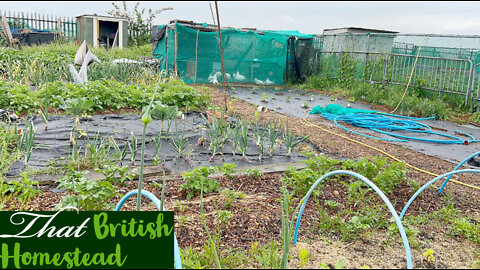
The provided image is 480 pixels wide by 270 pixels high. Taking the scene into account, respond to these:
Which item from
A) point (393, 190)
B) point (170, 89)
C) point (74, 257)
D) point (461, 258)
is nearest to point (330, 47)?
point (170, 89)

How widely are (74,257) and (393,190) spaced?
267cm

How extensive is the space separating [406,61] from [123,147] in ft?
32.4

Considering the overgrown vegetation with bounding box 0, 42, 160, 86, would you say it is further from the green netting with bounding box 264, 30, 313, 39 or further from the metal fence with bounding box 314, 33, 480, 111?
the metal fence with bounding box 314, 33, 480, 111

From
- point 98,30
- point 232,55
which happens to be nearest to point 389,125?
point 232,55

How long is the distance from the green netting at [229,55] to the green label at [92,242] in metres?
10.3

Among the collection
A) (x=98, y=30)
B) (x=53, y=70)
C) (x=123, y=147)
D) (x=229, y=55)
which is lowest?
(x=123, y=147)

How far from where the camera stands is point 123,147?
4.47 meters

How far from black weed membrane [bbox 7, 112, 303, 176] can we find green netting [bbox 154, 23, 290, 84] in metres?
6.64

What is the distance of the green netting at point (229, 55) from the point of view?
12.1 metres

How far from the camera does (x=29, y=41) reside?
634 inches

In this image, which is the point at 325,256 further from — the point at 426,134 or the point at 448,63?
the point at 448,63

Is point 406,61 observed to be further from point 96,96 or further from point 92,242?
point 92,242

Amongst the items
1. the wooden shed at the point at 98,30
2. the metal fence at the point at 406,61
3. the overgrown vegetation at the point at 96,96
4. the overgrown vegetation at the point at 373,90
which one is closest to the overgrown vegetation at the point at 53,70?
the overgrown vegetation at the point at 96,96

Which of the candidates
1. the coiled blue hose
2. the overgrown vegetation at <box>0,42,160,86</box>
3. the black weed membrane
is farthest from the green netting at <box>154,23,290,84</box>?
the black weed membrane
